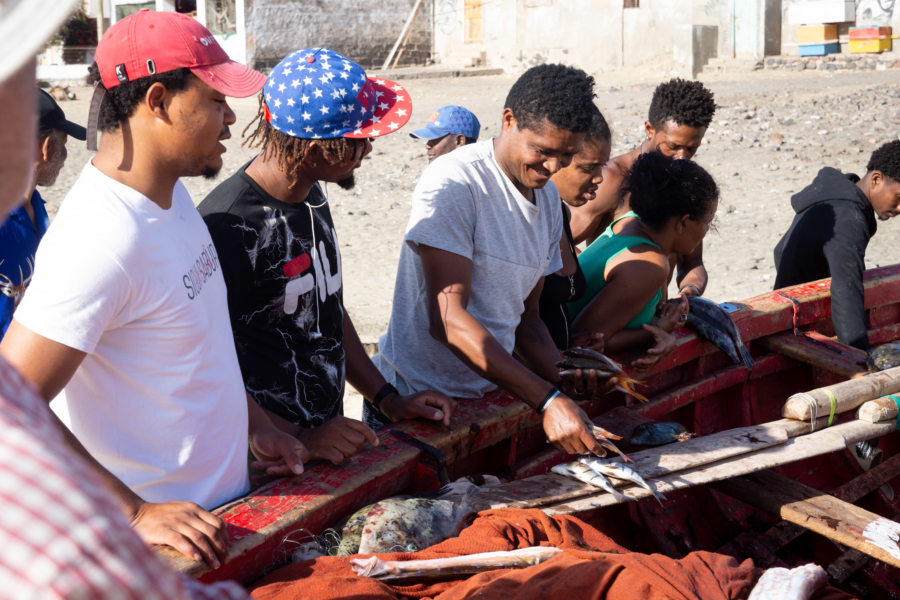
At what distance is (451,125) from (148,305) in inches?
151

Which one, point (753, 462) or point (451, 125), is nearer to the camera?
point (753, 462)

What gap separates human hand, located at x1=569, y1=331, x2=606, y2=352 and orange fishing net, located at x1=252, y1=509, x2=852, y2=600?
1.31 meters

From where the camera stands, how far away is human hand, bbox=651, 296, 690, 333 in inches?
157

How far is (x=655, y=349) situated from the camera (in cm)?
388

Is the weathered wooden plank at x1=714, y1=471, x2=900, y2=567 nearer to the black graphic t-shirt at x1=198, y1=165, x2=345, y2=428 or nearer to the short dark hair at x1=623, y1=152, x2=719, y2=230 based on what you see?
the short dark hair at x1=623, y1=152, x2=719, y2=230

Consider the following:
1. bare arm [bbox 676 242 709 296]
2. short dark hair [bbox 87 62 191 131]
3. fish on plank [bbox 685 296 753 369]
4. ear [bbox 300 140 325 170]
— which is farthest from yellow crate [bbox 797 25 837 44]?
short dark hair [bbox 87 62 191 131]

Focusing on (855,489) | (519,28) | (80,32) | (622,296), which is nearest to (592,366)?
(622,296)

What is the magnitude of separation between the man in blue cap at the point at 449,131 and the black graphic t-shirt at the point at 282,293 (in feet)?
8.92

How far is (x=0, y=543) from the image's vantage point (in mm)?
633

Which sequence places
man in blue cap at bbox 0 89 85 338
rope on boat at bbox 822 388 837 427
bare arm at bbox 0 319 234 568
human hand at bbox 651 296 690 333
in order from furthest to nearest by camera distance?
human hand at bbox 651 296 690 333, rope on boat at bbox 822 388 837 427, man in blue cap at bbox 0 89 85 338, bare arm at bbox 0 319 234 568

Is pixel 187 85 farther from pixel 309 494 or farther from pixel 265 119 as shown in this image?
pixel 309 494

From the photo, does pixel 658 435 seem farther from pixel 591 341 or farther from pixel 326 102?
pixel 326 102

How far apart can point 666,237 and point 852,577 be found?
1550mm

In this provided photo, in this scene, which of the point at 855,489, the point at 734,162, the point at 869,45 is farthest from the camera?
the point at 869,45
